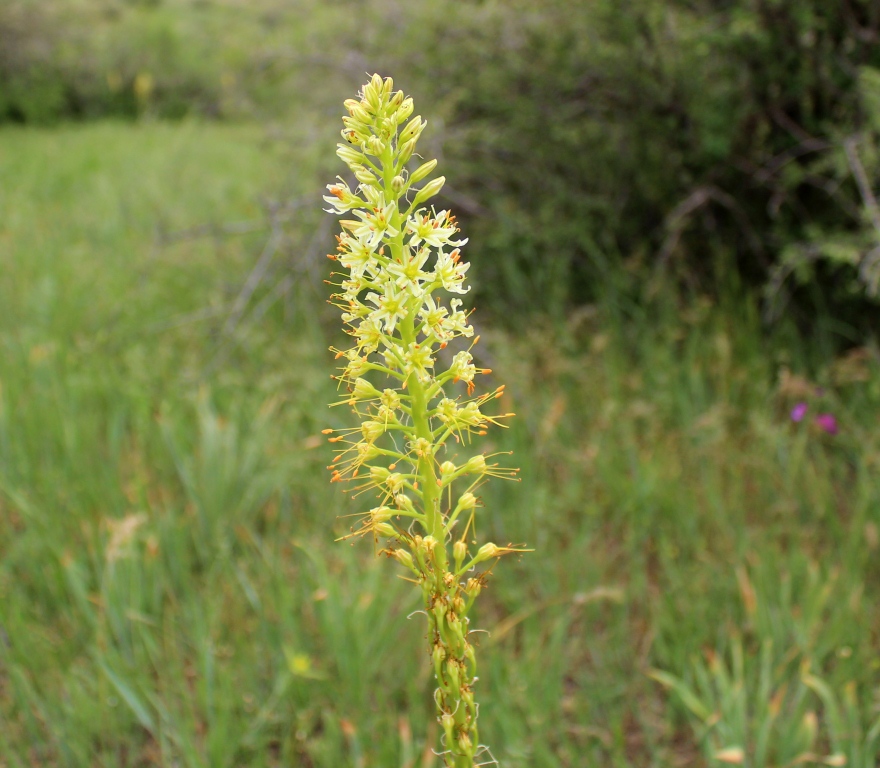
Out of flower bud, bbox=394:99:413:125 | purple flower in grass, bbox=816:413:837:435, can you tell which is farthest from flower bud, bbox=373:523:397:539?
purple flower in grass, bbox=816:413:837:435

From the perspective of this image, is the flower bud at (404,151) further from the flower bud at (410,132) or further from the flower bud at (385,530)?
the flower bud at (385,530)

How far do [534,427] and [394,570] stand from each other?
3.57ft

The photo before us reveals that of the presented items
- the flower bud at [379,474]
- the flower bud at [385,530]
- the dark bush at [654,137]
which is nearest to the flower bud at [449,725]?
the flower bud at [385,530]

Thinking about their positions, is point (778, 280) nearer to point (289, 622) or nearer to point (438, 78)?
point (438, 78)

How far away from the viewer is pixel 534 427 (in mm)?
4113

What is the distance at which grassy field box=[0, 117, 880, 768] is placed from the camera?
8.86ft

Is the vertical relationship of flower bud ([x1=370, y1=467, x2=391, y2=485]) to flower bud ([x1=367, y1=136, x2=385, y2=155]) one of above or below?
below

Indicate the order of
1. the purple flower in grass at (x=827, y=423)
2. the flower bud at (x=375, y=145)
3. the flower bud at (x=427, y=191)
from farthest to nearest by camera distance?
the purple flower in grass at (x=827, y=423) < the flower bud at (x=427, y=191) < the flower bud at (x=375, y=145)

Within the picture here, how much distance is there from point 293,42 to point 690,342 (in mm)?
3986

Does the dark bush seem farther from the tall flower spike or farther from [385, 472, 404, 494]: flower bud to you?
[385, 472, 404, 494]: flower bud

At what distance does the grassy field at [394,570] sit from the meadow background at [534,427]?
0.02 meters

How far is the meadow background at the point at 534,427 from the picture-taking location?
9.11 ft

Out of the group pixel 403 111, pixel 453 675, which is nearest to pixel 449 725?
pixel 453 675

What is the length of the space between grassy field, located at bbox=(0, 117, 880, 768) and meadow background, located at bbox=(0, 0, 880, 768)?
0.02 meters
